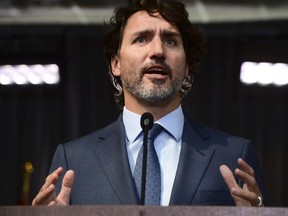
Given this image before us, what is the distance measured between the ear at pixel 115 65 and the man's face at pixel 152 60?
0.09m

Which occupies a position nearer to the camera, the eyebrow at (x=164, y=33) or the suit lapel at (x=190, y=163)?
the suit lapel at (x=190, y=163)

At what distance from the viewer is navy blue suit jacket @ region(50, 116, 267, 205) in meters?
2.08

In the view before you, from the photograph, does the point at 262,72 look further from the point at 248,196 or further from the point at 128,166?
the point at 248,196

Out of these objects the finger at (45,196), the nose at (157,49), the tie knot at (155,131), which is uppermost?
the nose at (157,49)

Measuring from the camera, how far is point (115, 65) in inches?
94.1

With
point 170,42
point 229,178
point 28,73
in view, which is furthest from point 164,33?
point 28,73

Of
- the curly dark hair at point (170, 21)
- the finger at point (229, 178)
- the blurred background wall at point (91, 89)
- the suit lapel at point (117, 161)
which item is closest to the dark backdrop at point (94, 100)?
the blurred background wall at point (91, 89)

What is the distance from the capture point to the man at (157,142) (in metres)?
2.09

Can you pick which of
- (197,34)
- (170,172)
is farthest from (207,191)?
(197,34)

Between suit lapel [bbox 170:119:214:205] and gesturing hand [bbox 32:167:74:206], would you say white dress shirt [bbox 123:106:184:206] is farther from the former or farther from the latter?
gesturing hand [bbox 32:167:74:206]

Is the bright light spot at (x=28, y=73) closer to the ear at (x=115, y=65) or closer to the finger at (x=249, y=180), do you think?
the ear at (x=115, y=65)

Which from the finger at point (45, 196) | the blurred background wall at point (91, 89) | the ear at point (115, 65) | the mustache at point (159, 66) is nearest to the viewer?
the finger at point (45, 196)

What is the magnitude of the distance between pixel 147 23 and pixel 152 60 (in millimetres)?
118

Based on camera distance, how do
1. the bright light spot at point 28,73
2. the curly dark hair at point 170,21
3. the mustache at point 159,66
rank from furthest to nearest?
the bright light spot at point 28,73 < the curly dark hair at point 170,21 < the mustache at point 159,66
